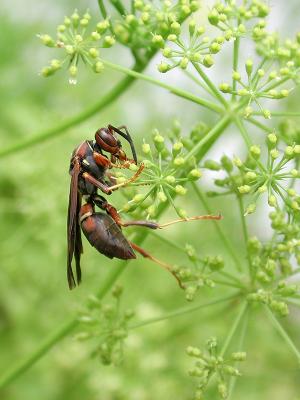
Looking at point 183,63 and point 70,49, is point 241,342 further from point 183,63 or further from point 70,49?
point 70,49

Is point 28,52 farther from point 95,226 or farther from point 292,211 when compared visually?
point 292,211

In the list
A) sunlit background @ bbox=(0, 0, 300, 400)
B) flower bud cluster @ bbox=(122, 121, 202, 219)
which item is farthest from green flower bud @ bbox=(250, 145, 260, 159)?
sunlit background @ bbox=(0, 0, 300, 400)

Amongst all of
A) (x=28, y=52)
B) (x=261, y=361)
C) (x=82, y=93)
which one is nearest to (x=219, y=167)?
(x=261, y=361)

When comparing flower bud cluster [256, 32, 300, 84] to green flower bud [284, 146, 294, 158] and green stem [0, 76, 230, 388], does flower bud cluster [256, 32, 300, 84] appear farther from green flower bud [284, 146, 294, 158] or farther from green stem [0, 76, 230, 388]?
green stem [0, 76, 230, 388]

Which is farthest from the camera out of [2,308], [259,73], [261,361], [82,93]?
[82,93]

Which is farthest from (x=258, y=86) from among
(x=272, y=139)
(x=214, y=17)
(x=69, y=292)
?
(x=69, y=292)
